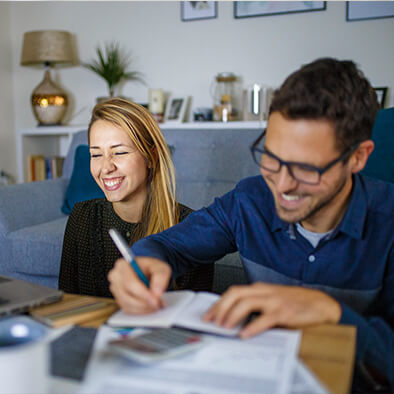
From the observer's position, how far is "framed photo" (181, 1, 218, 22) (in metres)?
3.19

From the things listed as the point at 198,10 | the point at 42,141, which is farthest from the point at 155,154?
the point at 42,141

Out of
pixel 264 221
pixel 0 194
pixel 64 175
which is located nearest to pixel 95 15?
pixel 64 175

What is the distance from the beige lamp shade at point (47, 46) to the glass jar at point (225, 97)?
1.12 metres

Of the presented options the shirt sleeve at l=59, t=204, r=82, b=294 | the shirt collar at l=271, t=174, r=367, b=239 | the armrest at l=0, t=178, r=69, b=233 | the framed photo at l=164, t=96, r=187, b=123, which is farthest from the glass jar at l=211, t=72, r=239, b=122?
the shirt collar at l=271, t=174, r=367, b=239

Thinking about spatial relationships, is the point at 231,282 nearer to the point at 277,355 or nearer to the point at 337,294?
the point at 337,294

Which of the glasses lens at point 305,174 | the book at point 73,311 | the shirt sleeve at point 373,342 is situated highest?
the glasses lens at point 305,174

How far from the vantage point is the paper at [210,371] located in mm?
500

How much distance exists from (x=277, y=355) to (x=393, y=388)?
192 mm

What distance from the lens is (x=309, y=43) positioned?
2.96 metres

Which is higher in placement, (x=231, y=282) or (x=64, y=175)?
(x=64, y=175)

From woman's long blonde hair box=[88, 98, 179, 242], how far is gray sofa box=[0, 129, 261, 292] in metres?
0.55

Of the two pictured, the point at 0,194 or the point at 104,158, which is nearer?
the point at 104,158

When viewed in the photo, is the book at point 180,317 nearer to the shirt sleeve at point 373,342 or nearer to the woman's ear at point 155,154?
the shirt sleeve at point 373,342

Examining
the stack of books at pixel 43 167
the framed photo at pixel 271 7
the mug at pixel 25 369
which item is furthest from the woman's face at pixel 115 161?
the stack of books at pixel 43 167
